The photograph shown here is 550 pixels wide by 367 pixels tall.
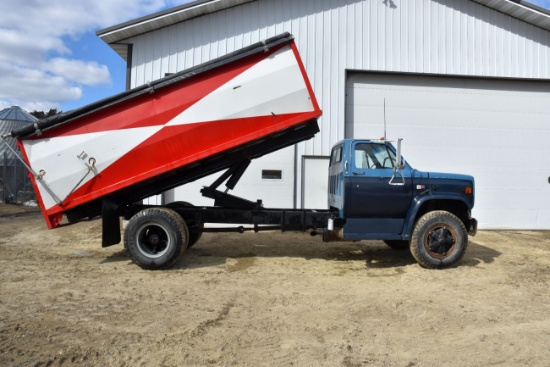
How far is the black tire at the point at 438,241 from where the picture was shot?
6.93 meters

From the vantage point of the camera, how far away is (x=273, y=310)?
5.02 metres

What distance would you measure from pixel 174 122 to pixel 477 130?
9229 millimetres

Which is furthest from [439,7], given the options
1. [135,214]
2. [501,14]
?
[135,214]

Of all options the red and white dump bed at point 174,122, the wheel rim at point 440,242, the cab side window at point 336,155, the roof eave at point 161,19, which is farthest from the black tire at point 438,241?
the roof eave at point 161,19

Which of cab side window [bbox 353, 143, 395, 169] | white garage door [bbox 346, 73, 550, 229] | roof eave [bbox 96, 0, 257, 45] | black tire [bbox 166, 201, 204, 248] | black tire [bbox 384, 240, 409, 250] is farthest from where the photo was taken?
white garage door [bbox 346, 73, 550, 229]

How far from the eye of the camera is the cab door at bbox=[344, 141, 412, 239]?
23.2ft

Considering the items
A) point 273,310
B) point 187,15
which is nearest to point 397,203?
point 273,310

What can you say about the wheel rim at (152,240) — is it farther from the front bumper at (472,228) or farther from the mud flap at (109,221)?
the front bumper at (472,228)

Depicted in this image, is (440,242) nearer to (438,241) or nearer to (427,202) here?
(438,241)

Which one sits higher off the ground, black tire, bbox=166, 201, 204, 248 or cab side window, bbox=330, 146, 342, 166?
cab side window, bbox=330, 146, 342, 166

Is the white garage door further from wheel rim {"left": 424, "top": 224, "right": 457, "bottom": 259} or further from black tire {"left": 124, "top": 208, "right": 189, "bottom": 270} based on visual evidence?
black tire {"left": 124, "top": 208, "right": 189, "bottom": 270}

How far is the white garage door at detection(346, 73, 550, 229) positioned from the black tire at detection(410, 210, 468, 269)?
17.3ft

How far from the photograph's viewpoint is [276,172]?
1150 cm

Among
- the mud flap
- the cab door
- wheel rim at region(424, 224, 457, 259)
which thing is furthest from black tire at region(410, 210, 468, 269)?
Answer: the mud flap
